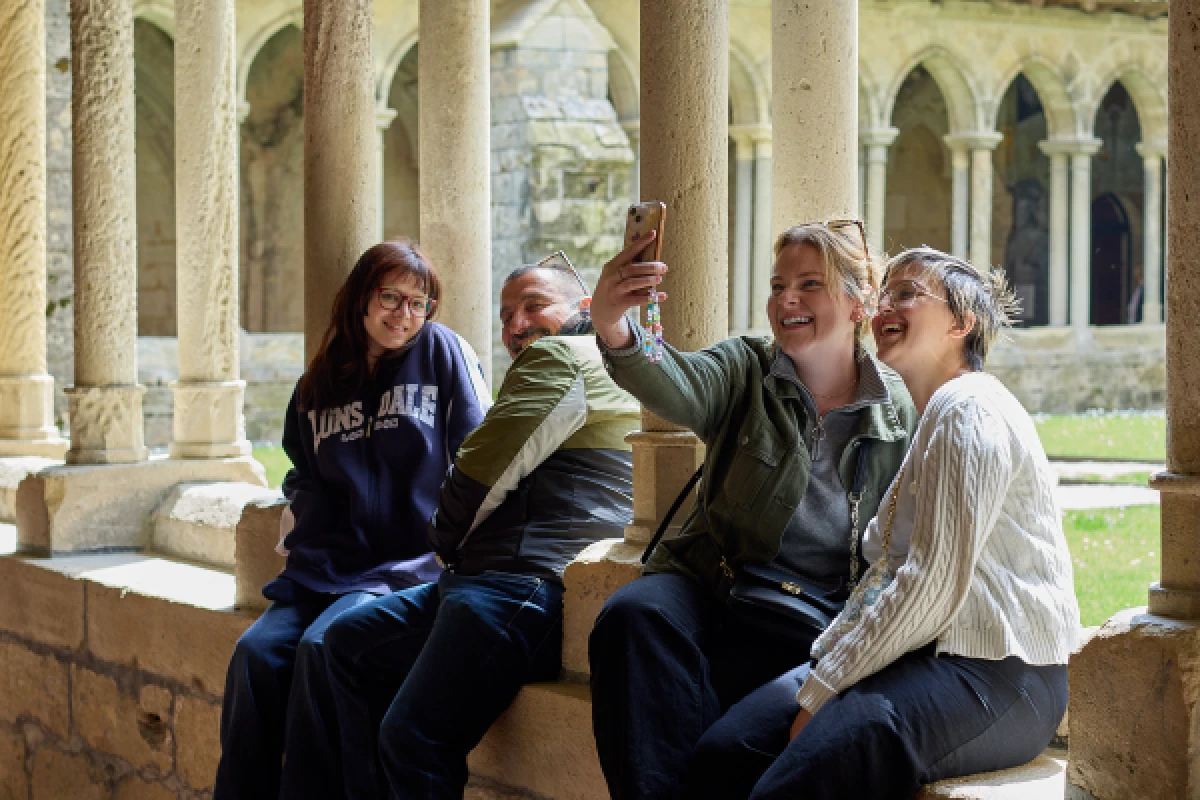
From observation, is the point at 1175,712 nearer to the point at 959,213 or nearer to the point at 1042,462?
the point at 1042,462

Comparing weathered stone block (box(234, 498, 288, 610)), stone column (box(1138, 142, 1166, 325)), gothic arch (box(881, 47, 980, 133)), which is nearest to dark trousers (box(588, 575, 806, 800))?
weathered stone block (box(234, 498, 288, 610))

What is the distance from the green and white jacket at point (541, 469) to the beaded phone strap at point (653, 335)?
2.10ft

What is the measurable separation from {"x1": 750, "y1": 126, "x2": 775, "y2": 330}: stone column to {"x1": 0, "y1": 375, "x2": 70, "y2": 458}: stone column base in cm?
925

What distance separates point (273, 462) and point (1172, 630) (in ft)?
27.9

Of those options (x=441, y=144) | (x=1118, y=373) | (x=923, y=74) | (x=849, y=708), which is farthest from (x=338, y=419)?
(x=923, y=74)

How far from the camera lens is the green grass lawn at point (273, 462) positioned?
30.3 feet

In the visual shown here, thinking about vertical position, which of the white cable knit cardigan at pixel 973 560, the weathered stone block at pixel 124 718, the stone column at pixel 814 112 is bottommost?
the weathered stone block at pixel 124 718

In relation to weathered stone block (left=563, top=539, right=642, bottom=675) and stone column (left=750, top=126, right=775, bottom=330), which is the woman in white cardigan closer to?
weathered stone block (left=563, top=539, right=642, bottom=675)

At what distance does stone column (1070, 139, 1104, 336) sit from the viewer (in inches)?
704

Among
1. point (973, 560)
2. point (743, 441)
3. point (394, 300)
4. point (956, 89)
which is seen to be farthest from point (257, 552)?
point (956, 89)

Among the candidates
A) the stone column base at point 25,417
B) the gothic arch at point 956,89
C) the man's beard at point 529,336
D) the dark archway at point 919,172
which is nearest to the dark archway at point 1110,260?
the dark archway at point 919,172

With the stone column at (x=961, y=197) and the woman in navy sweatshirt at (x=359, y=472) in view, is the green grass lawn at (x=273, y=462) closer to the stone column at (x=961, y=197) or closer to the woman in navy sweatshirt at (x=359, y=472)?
the woman in navy sweatshirt at (x=359, y=472)

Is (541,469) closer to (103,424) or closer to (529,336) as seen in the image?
(529,336)

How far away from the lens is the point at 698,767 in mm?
2697
